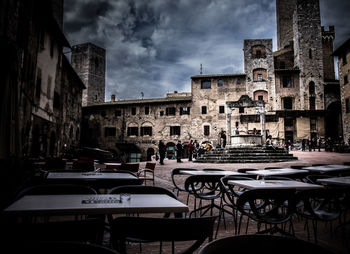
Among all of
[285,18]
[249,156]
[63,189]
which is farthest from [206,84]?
[63,189]

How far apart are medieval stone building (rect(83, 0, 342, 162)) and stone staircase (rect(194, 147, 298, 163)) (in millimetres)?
12648

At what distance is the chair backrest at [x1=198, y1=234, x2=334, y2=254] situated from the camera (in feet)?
4.22

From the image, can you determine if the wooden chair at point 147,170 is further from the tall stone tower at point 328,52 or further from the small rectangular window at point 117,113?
the tall stone tower at point 328,52

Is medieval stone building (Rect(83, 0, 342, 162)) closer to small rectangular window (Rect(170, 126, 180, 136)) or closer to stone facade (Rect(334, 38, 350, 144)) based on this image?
small rectangular window (Rect(170, 126, 180, 136))

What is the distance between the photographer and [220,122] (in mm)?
31812

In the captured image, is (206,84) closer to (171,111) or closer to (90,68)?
(171,111)

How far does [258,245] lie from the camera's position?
4.42 feet

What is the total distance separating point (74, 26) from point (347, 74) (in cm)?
2580

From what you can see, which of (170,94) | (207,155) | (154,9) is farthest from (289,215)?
(170,94)

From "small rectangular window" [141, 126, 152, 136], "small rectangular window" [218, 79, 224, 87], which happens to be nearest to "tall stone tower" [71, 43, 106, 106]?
"small rectangular window" [141, 126, 152, 136]

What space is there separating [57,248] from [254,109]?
31549mm

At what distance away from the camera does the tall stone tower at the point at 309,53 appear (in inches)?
1240

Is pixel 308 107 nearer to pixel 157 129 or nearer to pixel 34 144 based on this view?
pixel 157 129

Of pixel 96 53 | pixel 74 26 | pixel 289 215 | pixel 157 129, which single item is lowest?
pixel 289 215
